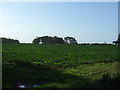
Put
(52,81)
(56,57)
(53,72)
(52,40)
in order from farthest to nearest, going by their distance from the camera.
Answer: (52,40)
(56,57)
(53,72)
(52,81)

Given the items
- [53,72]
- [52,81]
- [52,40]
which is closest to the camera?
[52,81]

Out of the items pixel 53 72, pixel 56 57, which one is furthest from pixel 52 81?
pixel 56 57

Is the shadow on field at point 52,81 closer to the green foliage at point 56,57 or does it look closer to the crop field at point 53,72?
the crop field at point 53,72

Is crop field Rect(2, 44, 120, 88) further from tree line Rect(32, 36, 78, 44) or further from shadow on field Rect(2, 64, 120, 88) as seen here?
tree line Rect(32, 36, 78, 44)

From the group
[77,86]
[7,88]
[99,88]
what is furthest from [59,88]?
[7,88]

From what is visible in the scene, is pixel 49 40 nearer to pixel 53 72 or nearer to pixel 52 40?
pixel 52 40

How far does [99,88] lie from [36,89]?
305 cm

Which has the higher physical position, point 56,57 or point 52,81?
point 56,57

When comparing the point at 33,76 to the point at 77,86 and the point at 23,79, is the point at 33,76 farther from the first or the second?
the point at 77,86

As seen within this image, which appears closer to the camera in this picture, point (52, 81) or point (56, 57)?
point (52, 81)

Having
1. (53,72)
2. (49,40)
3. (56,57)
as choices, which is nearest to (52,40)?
(49,40)

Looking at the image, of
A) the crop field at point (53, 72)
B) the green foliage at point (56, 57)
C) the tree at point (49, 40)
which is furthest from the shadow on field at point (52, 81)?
the tree at point (49, 40)

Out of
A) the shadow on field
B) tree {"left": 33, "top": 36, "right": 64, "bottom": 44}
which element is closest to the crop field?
the shadow on field

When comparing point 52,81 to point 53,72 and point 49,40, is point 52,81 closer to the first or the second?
point 53,72
